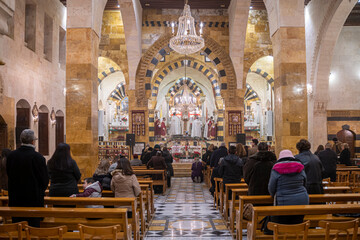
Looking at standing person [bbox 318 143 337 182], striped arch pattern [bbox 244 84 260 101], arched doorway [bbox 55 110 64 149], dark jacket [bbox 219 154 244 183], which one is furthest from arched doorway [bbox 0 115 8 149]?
striped arch pattern [bbox 244 84 260 101]

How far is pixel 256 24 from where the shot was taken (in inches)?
640

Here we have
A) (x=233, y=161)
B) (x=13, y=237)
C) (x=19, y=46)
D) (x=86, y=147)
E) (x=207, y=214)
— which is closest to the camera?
(x=13, y=237)

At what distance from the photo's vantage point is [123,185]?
520 cm

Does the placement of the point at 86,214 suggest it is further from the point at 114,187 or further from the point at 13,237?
the point at 114,187

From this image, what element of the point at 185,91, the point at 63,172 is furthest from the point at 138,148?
the point at 63,172

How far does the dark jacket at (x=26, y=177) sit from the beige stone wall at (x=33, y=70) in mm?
6134

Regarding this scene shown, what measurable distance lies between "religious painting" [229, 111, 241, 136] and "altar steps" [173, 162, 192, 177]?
9.70 ft

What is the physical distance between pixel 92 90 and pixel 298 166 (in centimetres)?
539

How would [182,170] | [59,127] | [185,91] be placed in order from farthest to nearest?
1. [185,91]
2. [59,127]
3. [182,170]

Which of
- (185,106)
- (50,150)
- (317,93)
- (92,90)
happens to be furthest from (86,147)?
(185,106)

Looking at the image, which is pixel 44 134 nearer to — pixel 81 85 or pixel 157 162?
pixel 157 162

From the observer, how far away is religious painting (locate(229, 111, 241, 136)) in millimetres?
16656

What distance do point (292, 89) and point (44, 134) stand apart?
9.94 metres

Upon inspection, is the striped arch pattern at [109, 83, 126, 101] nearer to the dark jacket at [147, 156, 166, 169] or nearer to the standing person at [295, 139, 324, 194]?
the dark jacket at [147, 156, 166, 169]
